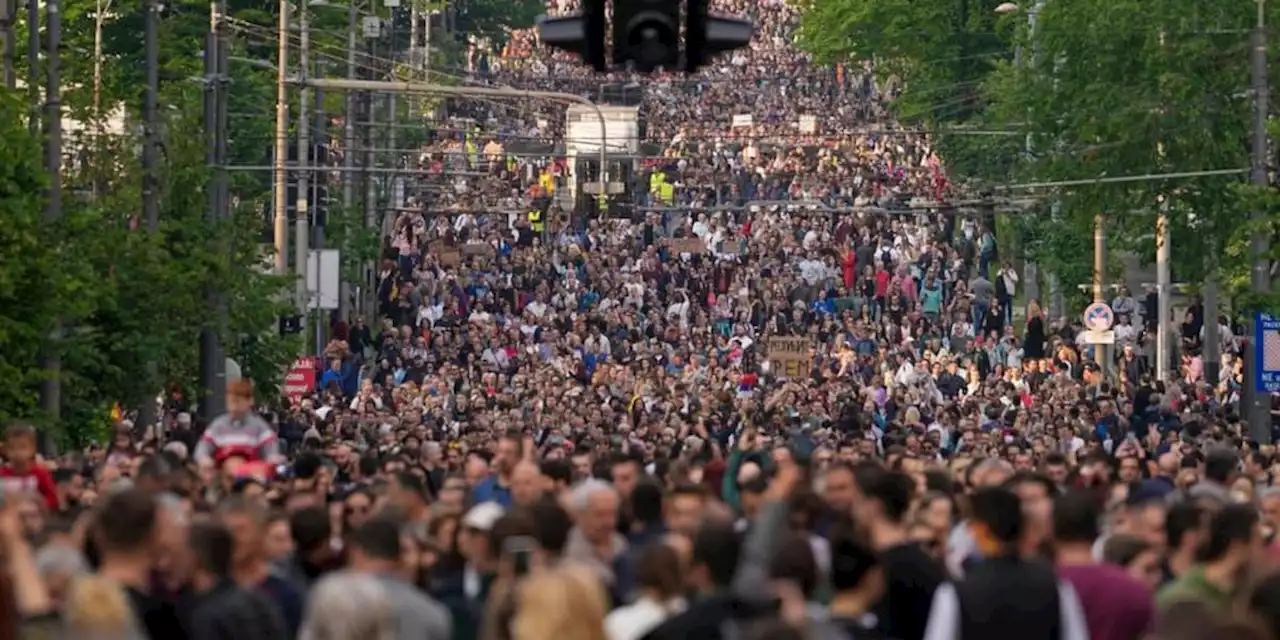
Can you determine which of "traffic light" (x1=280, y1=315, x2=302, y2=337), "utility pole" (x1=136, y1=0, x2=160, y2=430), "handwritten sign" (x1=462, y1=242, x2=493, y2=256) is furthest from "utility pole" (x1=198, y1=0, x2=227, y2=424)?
"handwritten sign" (x1=462, y1=242, x2=493, y2=256)

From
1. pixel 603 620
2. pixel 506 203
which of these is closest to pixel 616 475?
pixel 603 620

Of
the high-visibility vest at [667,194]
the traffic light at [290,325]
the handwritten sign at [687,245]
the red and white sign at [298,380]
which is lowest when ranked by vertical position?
the red and white sign at [298,380]

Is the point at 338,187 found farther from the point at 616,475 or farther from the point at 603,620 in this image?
the point at 603,620

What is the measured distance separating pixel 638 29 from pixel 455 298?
54.0 metres

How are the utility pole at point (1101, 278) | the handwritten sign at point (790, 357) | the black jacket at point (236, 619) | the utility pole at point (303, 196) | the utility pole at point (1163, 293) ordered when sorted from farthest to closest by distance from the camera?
the utility pole at point (1101, 278), the utility pole at point (303, 196), the handwritten sign at point (790, 357), the utility pole at point (1163, 293), the black jacket at point (236, 619)

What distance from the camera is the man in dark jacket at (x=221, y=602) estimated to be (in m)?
12.9

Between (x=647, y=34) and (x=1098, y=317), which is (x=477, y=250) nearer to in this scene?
(x=1098, y=317)

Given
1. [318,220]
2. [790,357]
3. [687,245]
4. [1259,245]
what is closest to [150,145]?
[1259,245]

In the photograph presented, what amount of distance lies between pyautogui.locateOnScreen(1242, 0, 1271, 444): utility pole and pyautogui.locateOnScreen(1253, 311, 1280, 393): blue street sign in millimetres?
283

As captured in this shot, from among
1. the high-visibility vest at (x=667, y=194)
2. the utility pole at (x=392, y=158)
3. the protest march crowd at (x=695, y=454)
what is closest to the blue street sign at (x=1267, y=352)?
the protest march crowd at (x=695, y=454)

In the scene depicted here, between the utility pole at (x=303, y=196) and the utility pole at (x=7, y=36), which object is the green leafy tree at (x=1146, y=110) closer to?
the utility pole at (x=303, y=196)

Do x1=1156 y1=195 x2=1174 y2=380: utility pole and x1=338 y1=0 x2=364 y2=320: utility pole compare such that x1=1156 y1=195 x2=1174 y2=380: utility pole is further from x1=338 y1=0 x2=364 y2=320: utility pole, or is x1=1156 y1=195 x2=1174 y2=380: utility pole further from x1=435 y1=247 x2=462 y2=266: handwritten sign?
x1=435 y1=247 x2=462 y2=266: handwritten sign

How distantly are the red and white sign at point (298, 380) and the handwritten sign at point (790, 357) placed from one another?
691 cm

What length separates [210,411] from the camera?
4606 centimetres
